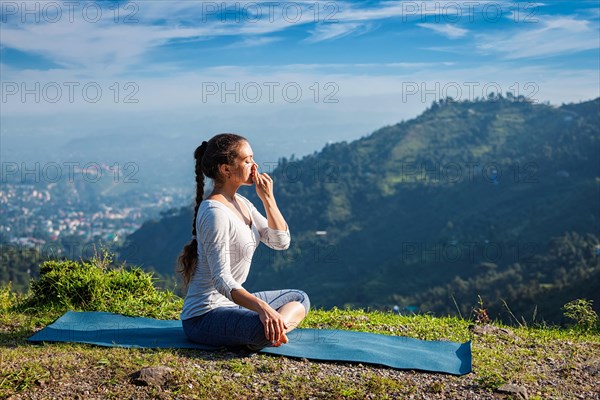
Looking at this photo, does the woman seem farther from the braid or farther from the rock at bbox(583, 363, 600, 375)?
the rock at bbox(583, 363, 600, 375)

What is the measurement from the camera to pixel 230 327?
5.25 metres

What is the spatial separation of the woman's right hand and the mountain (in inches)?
2389

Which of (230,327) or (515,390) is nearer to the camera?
(515,390)

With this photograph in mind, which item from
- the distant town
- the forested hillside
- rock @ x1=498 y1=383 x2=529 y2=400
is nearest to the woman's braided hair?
rock @ x1=498 y1=383 x2=529 y2=400

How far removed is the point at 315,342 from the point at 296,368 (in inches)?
29.4

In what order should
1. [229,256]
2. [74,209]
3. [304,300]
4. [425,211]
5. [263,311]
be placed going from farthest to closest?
1. [74,209]
2. [425,211]
3. [304,300]
4. [229,256]
5. [263,311]

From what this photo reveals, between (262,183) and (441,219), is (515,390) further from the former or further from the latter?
(441,219)

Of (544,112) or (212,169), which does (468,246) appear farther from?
(212,169)

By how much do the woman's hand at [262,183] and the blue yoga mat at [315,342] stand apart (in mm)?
1305

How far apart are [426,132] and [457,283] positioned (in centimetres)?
8265

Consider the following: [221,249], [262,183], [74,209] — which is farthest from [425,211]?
[221,249]

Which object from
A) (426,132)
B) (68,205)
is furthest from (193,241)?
(426,132)

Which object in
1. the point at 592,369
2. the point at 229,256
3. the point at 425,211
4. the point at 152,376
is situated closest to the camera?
the point at 152,376

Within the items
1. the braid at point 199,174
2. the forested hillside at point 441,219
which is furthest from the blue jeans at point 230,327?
the forested hillside at point 441,219
